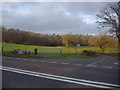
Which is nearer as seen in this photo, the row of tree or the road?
the road

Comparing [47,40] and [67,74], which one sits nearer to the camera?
[67,74]

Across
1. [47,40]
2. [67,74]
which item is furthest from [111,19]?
[47,40]

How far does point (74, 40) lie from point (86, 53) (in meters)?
42.6

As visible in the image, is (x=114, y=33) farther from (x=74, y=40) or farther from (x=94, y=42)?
(x=74, y=40)

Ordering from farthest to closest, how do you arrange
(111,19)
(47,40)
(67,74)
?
1. (47,40)
2. (111,19)
3. (67,74)

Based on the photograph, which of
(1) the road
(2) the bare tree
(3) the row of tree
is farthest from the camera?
(3) the row of tree

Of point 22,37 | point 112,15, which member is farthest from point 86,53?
point 22,37

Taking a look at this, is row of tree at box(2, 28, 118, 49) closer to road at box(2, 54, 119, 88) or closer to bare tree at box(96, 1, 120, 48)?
bare tree at box(96, 1, 120, 48)

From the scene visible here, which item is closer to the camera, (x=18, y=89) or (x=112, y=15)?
(x=18, y=89)

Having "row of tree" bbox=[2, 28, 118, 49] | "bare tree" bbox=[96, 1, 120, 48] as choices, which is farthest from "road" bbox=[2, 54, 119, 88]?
"row of tree" bbox=[2, 28, 118, 49]

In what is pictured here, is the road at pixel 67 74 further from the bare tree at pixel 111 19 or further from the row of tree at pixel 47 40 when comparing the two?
the row of tree at pixel 47 40

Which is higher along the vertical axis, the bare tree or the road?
the bare tree

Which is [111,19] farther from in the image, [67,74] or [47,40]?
[47,40]

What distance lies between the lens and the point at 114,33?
928 inches
